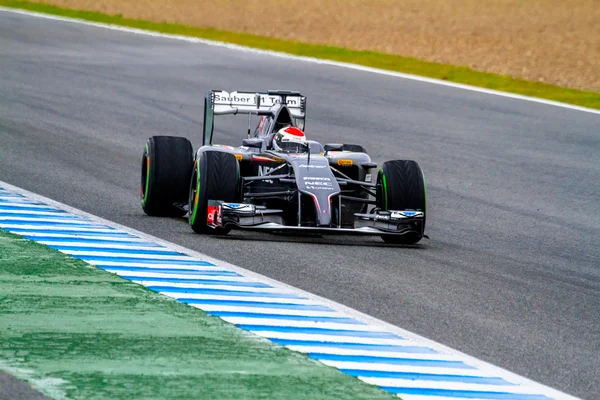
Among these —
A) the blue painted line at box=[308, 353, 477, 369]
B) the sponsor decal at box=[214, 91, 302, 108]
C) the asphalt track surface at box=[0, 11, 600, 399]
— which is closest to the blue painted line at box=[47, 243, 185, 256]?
the asphalt track surface at box=[0, 11, 600, 399]

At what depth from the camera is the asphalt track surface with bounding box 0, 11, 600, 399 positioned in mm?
8234

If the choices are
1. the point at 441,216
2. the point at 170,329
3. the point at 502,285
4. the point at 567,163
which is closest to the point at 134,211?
the point at 441,216

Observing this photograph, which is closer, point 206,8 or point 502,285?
point 502,285

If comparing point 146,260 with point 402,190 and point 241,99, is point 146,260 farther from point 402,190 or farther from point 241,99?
point 241,99

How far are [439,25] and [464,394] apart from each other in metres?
31.5

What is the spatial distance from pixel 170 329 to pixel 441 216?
6.60 m

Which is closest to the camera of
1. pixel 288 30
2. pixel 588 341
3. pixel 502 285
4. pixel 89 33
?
pixel 588 341

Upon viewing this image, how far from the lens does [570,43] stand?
106 feet

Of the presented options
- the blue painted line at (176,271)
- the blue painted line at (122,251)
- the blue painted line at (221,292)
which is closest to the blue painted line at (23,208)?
the blue painted line at (122,251)

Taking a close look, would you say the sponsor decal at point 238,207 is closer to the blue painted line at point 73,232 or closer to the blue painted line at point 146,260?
the blue painted line at point 73,232

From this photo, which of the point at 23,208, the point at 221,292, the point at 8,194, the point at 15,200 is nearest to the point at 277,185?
the point at 23,208

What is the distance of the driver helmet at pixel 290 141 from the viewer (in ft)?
37.4

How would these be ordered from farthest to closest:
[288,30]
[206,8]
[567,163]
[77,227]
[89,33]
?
1. [206,8]
2. [288,30]
3. [89,33]
4. [567,163]
5. [77,227]

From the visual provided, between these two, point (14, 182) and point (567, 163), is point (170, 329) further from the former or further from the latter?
point (567, 163)
